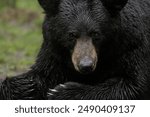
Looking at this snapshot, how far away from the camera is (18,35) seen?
19.3m

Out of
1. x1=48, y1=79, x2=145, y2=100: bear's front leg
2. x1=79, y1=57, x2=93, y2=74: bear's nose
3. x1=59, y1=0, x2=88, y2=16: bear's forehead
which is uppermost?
x1=59, y1=0, x2=88, y2=16: bear's forehead

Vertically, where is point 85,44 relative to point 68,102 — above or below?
above

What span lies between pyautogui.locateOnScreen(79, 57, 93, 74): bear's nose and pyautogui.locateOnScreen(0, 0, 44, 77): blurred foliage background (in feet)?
12.5

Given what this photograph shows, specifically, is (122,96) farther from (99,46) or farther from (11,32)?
(11,32)

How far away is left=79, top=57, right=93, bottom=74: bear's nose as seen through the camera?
9.09 meters

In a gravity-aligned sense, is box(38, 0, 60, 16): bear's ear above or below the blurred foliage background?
above

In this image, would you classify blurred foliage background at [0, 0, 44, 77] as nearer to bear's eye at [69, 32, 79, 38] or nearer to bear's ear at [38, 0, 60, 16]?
bear's ear at [38, 0, 60, 16]

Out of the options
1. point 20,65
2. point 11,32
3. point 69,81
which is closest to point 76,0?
point 69,81

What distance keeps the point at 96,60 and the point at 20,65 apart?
5.40 m

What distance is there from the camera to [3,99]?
10398 millimetres

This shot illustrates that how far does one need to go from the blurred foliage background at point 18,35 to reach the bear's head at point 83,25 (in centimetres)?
324

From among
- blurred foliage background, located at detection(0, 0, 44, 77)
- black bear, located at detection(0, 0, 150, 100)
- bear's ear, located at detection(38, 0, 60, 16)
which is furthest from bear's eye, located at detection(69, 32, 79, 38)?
blurred foliage background, located at detection(0, 0, 44, 77)

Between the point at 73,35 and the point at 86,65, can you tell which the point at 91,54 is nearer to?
the point at 86,65

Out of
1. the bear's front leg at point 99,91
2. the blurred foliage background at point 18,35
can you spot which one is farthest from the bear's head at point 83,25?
the blurred foliage background at point 18,35
